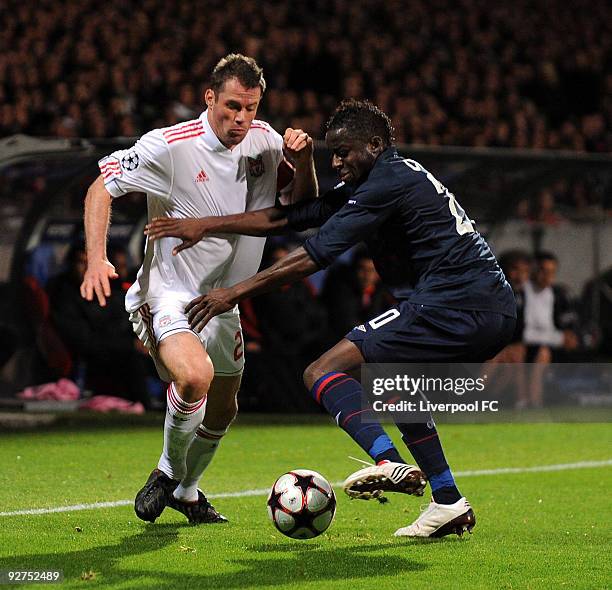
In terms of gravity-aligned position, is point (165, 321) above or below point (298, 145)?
below

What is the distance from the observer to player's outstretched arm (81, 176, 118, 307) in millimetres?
5739

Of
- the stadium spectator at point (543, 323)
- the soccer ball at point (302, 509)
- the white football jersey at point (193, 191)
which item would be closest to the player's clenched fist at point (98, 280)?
the white football jersey at point (193, 191)

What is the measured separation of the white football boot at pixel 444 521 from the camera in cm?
591

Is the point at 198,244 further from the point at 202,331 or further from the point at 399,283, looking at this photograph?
the point at 399,283

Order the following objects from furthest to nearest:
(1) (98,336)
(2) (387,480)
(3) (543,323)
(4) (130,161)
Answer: (3) (543,323), (1) (98,336), (4) (130,161), (2) (387,480)

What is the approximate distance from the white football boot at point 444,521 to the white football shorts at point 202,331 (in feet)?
4.24

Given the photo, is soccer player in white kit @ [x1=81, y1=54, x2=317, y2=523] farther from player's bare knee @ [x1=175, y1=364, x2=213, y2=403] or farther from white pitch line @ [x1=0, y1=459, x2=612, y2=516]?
white pitch line @ [x1=0, y1=459, x2=612, y2=516]

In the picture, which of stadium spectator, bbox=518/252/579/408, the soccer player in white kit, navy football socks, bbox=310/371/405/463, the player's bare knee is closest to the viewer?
navy football socks, bbox=310/371/405/463

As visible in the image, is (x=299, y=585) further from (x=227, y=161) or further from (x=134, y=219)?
(x=134, y=219)

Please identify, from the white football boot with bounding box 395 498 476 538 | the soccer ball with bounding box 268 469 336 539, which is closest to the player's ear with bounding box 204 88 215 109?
the soccer ball with bounding box 268 469 336 539

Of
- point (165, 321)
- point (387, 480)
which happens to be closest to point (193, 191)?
point (165, 321)

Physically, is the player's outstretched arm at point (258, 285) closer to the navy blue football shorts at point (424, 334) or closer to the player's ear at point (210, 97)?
the navy blue football shorts at point (424, 334)

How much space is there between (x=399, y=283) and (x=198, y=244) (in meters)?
1.08

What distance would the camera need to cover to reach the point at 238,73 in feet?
20.0
